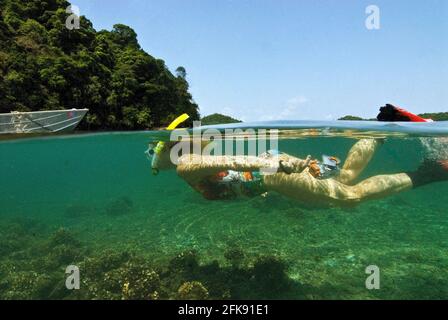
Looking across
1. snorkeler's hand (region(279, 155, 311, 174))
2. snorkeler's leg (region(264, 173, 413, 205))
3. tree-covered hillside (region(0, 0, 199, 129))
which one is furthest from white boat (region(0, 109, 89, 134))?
snorkeler's hand (region(279, 155, 311, 174))

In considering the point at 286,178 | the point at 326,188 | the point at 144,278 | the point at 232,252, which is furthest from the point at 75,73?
the point at 326,188

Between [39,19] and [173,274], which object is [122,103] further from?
[173,274]

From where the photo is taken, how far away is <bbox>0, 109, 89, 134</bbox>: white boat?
15945mm

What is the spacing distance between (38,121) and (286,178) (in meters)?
14.9

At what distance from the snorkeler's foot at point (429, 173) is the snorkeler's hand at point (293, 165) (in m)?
2.66

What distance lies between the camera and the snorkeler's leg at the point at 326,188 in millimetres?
5723

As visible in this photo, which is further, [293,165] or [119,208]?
[119,208]

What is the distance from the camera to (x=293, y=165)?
5.17m

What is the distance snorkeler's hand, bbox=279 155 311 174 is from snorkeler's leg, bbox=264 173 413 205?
44 centimetres

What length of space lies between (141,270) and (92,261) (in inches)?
89.7

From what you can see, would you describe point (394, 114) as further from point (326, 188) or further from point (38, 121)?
point (38, 121)
